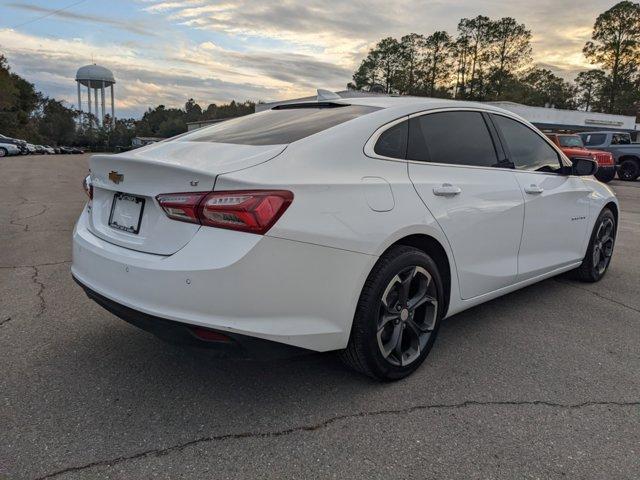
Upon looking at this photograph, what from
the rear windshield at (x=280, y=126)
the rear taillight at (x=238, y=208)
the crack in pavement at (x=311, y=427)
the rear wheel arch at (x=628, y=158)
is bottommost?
the crack in pavement at (x=311, y=427)

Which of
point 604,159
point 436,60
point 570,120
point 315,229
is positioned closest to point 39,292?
point 315,229

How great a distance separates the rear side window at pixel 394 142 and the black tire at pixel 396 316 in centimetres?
54

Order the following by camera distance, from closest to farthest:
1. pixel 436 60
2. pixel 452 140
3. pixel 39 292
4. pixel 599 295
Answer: pixel 452 140 → pixel 39 292 → pixel 599 295 → pixel 436 60

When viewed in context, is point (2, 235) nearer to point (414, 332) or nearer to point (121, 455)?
point (121, 455)

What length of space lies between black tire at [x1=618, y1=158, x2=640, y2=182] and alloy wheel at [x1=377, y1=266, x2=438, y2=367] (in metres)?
20.8

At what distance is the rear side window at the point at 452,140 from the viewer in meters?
3.06

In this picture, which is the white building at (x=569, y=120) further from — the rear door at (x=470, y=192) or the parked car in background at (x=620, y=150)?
the rear door at (x=470, y=192)

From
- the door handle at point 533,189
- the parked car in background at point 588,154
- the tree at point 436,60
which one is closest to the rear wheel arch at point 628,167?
the parked car in background at point 588,154

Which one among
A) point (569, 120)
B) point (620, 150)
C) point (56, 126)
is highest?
point (569, 120)

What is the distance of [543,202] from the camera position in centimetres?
391

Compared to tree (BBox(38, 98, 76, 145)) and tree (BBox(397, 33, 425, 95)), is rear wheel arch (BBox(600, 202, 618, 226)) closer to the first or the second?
tree (BBox(397, 33, 425, 95))

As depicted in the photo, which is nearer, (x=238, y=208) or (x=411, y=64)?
(x=238, y=208)

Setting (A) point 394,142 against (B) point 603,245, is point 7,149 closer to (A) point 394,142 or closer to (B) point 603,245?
(B) point 603,245

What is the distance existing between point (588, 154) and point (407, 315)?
1540 centimetres
